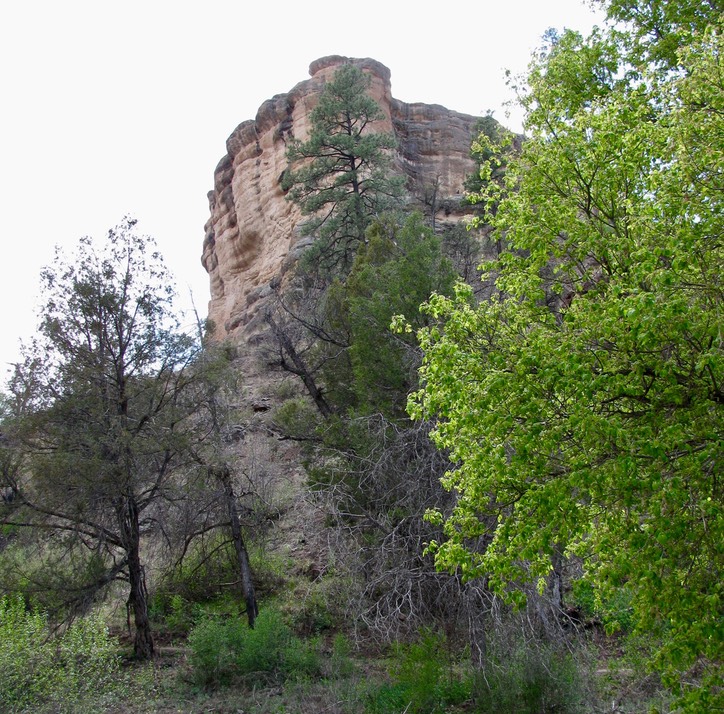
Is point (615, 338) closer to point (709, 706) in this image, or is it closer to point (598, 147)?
point (598, 147)

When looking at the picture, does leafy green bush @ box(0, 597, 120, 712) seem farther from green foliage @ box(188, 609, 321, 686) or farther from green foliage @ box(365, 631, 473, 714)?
green foliage @ box(365, 631, 473, 714)

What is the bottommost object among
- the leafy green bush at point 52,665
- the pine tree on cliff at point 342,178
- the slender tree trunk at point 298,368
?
the leafy green bush at point 52,665

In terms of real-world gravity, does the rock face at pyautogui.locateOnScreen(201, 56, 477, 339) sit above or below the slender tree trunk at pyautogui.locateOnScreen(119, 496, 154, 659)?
above

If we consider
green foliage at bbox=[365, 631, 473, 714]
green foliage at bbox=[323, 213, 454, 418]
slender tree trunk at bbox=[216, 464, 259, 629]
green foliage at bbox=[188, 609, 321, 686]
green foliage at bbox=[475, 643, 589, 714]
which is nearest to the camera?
green foliage at bbox=[475, 643, 589, 714]

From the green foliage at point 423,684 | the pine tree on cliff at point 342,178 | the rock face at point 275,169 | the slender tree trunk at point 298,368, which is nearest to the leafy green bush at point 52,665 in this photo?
the green foliage at point 423,684

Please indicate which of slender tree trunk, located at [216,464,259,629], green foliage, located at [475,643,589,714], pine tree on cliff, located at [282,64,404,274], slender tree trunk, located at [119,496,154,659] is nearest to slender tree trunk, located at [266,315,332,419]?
slender tree trunk, located at [216,464,259,629]

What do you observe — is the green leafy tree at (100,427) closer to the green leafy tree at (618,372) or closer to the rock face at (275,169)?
the green leafy tree at (618,372)

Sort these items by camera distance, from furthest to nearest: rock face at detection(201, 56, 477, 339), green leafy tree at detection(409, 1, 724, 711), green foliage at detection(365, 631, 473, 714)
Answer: rock face at detection(201, 56, 477, 339)
green foliage at detection(365, 631, 473, 714)
green leafy tree at detection(409, 1, 724, 711)

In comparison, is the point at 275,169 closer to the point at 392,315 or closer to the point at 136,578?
the point at 392,315

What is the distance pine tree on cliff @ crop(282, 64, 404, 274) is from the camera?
23.8 m

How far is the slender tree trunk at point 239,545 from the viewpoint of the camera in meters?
14.3

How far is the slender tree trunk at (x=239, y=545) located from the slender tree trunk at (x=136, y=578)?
1866mm

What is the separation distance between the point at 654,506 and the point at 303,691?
312 inches

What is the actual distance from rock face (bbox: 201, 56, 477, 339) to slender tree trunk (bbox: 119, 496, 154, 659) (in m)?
30.3
